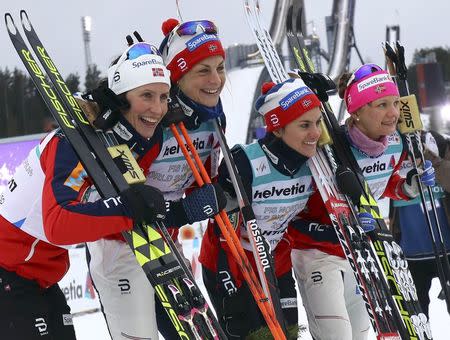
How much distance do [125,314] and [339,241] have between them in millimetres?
1211

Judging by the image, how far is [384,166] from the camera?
4129 mm

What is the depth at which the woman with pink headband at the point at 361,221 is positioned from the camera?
377 centimetres

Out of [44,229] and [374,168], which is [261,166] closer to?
[374,168]

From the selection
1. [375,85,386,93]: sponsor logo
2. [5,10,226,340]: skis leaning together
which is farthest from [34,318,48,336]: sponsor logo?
[375,85,386,93]: sponsor logo

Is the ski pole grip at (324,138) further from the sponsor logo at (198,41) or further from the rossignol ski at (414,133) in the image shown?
the sponsor logo at (198,41)

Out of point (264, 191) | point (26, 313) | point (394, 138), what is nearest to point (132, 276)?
point (26, 313)

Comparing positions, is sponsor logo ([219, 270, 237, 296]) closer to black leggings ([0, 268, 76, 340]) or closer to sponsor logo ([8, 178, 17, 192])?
black leggings ([0, 268, 76, 340])

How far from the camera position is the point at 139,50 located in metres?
3.28

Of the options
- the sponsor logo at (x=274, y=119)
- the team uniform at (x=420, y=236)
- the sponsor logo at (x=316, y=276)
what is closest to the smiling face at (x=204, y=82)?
the sponsor logo at (x=274, y=119)

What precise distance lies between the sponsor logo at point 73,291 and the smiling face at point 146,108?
533 centimetres

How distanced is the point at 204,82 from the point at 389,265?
1287 millimetres

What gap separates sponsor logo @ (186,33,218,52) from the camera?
12.0 feet

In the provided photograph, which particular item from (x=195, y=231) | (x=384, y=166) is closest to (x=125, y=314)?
(x=384, y=166)

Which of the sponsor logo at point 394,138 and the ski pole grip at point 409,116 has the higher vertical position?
the ski pole grip at point 409,116
